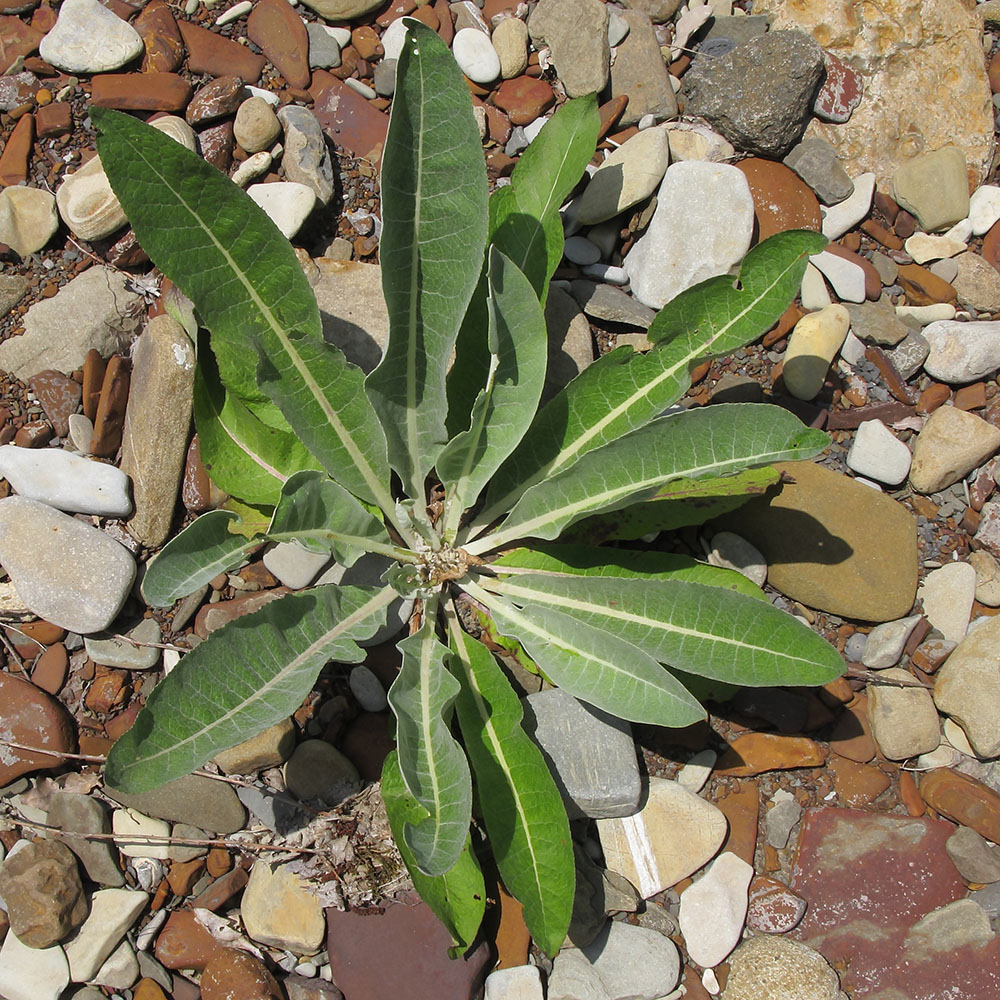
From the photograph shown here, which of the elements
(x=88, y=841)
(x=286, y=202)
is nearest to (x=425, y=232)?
(x=286, y=202)

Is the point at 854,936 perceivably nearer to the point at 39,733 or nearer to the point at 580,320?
the point at 580,320

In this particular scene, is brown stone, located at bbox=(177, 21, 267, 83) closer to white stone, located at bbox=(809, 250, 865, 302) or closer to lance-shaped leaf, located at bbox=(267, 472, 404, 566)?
lance-shaped leaf, located at bbox=(267, 472, 404, 566)

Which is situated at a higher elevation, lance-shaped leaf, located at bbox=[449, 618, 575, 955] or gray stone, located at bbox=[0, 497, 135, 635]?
gray stone, located at bbox=[0, 497, 135, 635]

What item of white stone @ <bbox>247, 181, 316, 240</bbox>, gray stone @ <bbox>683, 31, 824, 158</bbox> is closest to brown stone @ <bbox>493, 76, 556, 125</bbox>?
gray stone @ <bbox>683, 31, 824, 158</bbox>

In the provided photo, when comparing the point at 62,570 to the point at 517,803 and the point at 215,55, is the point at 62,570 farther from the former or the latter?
the point at 215,55

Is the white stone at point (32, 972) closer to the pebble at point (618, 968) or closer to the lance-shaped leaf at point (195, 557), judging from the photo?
the lance-shaped leaf at point (195, 557)

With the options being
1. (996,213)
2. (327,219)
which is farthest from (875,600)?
(327,219)
